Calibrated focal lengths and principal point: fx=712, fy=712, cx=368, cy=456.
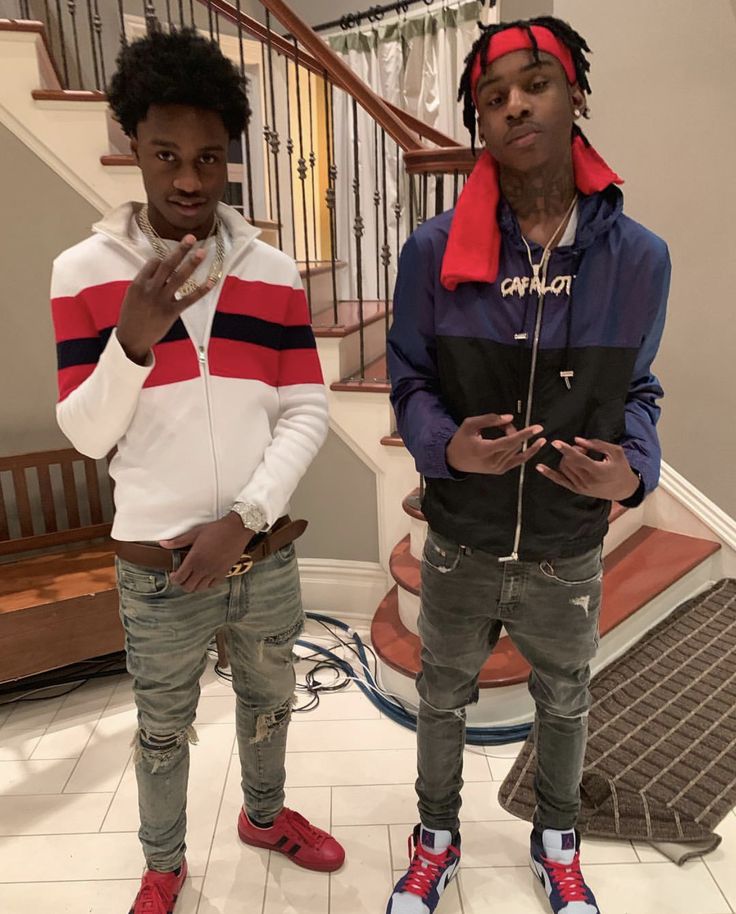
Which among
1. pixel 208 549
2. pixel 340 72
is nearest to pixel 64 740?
pixel 208 549

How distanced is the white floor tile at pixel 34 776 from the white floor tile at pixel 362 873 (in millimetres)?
751

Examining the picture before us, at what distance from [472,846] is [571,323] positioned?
1.21 meters

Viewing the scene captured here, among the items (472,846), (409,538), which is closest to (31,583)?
(409,538)

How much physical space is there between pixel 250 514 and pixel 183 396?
214mm

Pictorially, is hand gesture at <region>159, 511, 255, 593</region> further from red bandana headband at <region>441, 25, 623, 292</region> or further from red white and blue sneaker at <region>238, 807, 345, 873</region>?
red white and blue sneaker at <region>238, 807, 345, 873</region>

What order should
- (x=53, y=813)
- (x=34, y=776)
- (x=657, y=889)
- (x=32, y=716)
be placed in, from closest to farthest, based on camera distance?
1. (x=657, y=889)
2. (x=53, y=813)
3. (x=34, y=776)
4. (x=32, y=716)

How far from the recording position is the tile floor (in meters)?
1.49

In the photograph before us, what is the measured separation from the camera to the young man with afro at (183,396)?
3.43ft

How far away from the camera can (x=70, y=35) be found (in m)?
3.26

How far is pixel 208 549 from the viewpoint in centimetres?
112

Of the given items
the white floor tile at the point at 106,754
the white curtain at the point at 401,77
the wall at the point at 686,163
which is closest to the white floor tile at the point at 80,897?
the white floor tile at the point at 106,754

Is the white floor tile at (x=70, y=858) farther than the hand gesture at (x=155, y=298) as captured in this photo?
Yes

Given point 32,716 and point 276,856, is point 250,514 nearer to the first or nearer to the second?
point 276,856

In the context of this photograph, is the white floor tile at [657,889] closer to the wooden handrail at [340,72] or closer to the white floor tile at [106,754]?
the white floor tile at [106,754]
